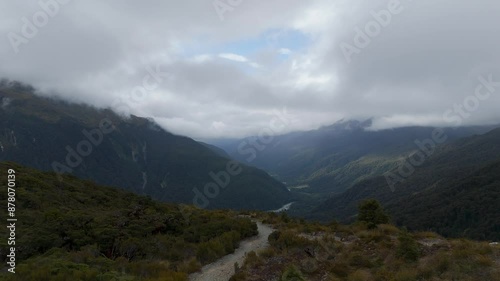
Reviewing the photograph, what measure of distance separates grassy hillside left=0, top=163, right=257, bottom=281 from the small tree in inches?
398

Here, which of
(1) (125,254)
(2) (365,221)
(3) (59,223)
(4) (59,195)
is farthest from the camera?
(4) (59,195)

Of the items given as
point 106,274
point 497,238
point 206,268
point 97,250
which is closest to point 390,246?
point 206,268

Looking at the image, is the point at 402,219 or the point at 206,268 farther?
the point at 402,219

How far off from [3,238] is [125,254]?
6.94 metres

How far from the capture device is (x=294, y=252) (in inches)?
707

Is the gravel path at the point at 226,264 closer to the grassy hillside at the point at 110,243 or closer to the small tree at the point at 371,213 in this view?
the grassy hillside at the point at 110,243

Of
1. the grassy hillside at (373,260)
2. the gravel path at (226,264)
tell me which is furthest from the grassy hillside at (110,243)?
the grassy hillside at (373,260)

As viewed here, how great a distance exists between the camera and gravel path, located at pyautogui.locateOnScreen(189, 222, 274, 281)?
50.6 ft

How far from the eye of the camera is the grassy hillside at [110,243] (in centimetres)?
1378

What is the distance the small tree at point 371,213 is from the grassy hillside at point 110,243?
10102 millimetres

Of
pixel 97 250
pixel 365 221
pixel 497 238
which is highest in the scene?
pixel 97 250

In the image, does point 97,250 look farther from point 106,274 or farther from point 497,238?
point 497,238

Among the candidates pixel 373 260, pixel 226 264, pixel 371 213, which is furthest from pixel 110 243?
pixel 371 213

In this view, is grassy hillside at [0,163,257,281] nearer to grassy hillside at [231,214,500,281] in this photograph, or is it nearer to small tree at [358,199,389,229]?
grassy hillside at [231,214,500,281]
